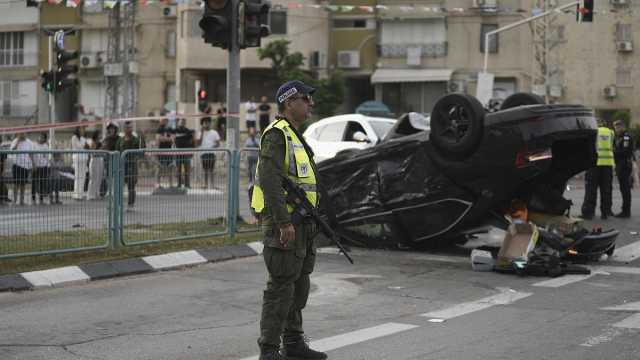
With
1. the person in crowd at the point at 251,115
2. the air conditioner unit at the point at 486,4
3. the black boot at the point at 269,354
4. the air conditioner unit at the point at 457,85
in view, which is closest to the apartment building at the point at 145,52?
the person in crowd at the point at 251,115

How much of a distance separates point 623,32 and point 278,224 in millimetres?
42368

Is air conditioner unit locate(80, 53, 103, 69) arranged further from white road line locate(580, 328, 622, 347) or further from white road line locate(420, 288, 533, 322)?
white road line locate(580, 328, 622, 347)

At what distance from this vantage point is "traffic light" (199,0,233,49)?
14.3 meters

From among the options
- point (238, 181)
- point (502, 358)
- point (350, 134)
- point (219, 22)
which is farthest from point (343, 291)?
point (350, 134)

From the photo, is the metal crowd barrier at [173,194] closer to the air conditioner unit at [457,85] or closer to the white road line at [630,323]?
the white road line at [630,323]

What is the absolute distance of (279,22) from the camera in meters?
45.7

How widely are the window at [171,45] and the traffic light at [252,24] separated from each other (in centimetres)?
3569

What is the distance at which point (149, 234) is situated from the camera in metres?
12.3

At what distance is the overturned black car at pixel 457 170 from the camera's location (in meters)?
11.0

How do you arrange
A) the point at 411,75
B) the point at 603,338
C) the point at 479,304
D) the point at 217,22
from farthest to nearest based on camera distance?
the point at 411,75 < the point at 217,22 < the point at 479,304 < the point at 603,338

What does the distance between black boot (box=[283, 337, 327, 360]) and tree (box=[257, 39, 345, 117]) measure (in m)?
35.5

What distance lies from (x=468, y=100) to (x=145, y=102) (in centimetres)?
4054

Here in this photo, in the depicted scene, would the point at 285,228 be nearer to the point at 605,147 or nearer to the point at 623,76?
the point at 605,147

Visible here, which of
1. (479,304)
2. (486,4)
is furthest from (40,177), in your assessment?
(486,4)
